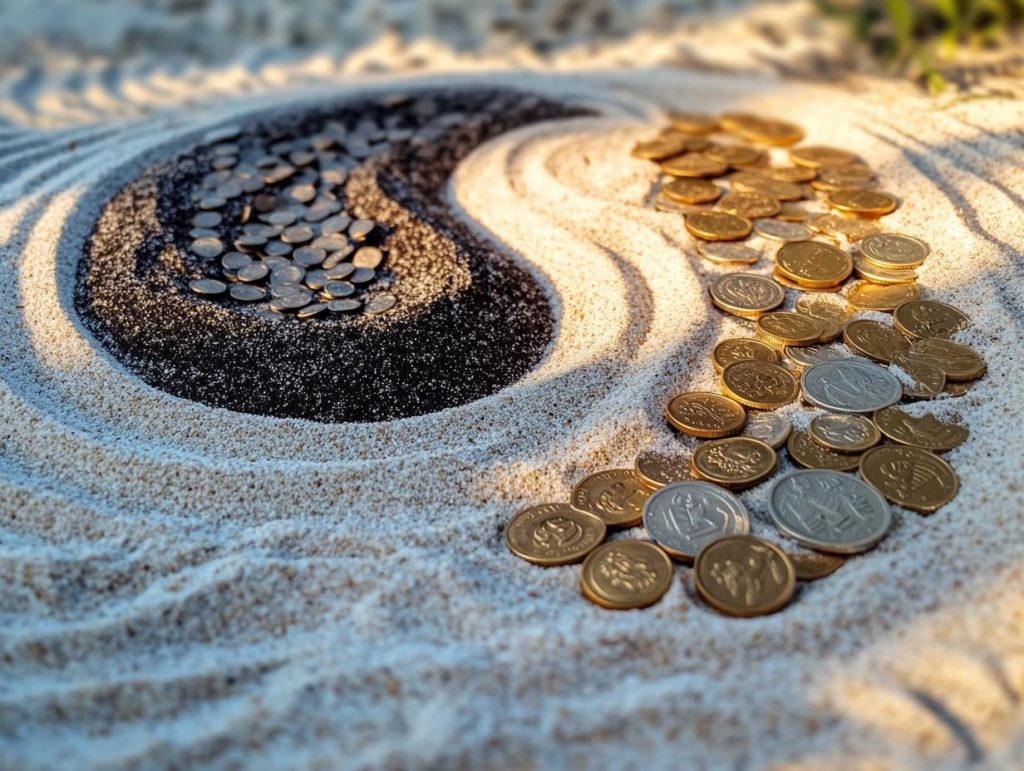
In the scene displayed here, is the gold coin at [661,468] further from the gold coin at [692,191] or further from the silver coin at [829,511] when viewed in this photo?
the gold coin at [692,191]

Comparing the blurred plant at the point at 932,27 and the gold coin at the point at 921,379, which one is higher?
the blurred plant at the point at 932,27


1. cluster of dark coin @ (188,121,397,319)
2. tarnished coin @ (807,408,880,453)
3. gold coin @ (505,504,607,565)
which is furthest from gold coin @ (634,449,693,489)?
cluster of dark coin @ (188,121,397,319)

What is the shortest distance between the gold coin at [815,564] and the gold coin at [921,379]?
55 centimetres

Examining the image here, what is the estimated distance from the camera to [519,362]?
2.22 meters

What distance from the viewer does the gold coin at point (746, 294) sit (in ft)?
7.47

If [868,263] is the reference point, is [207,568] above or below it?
below

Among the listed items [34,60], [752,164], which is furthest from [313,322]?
[34,60]

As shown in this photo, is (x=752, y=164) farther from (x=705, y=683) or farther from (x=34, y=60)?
(x=34, y=60)

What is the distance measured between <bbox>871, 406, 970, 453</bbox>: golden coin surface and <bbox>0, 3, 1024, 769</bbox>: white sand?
4cm

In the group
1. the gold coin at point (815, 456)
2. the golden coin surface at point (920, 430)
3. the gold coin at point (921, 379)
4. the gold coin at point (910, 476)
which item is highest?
the gold coin at point (921, 379)

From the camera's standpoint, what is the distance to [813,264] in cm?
241

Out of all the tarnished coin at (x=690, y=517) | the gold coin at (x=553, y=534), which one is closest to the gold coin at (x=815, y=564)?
the tarnished coin at (x=690, y=517)

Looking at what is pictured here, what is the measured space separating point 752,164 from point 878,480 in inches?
62.4

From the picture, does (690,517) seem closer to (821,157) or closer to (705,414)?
(705,414)
